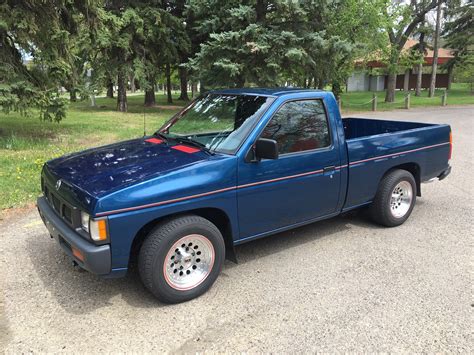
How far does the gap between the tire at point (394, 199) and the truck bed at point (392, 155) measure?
0.35 ft

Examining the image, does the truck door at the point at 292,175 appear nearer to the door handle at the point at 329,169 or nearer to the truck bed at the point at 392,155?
the door handle at the point at 329,169

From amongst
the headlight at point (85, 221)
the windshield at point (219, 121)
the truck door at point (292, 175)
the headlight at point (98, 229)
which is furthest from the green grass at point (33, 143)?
the truck door at point (292, 175)

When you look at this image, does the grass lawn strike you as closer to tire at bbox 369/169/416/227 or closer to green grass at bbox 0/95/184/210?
green grass at bbox 0/95/184/210

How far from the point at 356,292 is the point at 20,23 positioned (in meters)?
9.71

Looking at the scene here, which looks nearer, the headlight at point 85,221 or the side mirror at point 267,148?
the headlight at point 85,221

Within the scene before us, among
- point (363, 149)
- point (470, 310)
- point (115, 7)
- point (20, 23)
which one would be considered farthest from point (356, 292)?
point (115, 7)

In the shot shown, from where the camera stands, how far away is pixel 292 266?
4.17 meters

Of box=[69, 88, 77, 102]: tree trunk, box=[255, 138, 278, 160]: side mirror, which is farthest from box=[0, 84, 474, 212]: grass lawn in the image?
box=[255, 138, 278, 160]: side mirror

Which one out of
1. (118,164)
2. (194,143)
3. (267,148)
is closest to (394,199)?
(267,148)

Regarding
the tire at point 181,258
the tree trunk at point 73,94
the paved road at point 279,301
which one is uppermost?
the tree trunk at point 73,94

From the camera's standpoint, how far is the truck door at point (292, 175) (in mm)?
3828

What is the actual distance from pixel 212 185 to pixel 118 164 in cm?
91

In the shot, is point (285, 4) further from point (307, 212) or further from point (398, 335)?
point (398, 335)

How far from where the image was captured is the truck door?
383 cm
